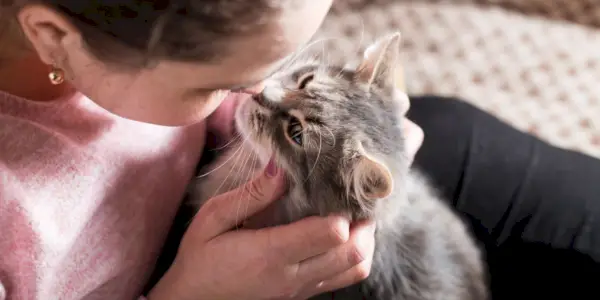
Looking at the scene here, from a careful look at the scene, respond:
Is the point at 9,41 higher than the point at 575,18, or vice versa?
the point at 9,41

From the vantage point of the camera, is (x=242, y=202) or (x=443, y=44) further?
(x=443, y=44)

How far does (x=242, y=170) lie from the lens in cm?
95

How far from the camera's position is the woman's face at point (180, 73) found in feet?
1.74

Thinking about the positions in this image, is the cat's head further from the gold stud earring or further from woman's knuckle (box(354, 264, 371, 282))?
the gold stud earring

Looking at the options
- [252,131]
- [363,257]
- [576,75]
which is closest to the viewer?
[363,257]

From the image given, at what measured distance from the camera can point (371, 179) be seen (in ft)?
2.51

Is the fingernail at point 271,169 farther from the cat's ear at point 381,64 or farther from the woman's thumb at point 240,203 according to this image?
the cat's ear at point 381,64

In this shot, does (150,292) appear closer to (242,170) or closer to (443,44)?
(242,170)

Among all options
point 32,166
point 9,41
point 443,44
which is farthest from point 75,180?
point 443,44

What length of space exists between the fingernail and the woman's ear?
1.10 feet

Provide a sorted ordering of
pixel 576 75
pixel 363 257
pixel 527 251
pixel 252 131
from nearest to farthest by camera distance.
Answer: pixel 363 257, pixel 252 131, pixel 527 251, pixel 576 75

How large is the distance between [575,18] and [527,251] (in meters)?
→ 0.83

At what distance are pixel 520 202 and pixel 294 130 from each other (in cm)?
41

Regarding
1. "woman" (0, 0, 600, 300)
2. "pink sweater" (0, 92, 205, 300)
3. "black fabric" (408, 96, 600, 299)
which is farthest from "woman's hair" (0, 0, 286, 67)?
"black fabric" (408, 96, 600, 299)
